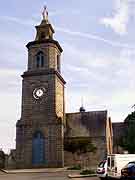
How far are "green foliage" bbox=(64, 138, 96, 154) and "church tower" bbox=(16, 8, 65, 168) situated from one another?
0.96 m

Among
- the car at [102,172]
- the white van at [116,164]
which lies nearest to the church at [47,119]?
the car at [102,172]

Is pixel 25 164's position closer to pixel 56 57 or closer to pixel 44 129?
pixel 44 129

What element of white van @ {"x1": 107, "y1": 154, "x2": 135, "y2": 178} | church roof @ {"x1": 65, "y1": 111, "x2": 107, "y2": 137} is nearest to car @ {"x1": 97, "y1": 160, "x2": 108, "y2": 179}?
white van @ {"x1": 107, "y1": 154, "x2": 135, "y2": 178}

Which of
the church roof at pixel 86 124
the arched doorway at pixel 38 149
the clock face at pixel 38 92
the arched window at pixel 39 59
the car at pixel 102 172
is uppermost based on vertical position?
the arched window at pixel 39 59

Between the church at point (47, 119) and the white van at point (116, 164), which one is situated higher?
the church at point (47, 119)

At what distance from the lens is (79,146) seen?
1661 inches

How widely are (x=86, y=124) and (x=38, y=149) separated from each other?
8161 millimetres

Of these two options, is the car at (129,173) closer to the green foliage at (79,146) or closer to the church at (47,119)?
the green foliage at (79,146)

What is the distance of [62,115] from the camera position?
155 ft

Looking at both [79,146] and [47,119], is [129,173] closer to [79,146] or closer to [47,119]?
[79,146]

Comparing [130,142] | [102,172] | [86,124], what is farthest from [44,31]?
[102,172]

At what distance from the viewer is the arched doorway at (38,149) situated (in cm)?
4323

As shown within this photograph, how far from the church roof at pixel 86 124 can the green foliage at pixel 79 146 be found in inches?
125

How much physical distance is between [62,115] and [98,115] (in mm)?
5330
